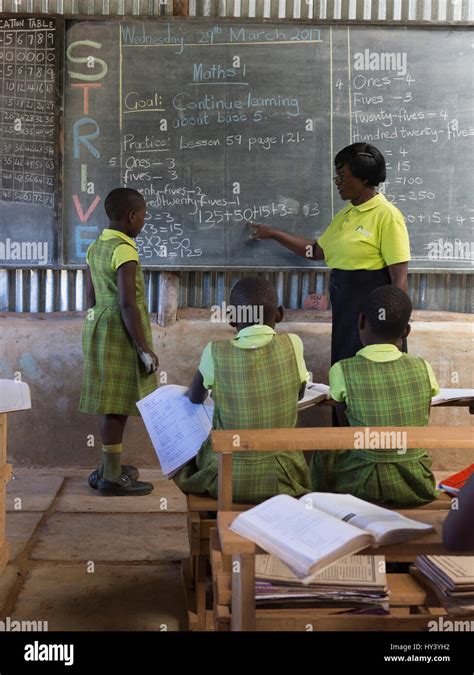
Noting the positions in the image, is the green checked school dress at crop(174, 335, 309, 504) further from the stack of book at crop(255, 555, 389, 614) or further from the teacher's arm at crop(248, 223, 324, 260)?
the teacher's arm at crop(248, 223, 324, 260)

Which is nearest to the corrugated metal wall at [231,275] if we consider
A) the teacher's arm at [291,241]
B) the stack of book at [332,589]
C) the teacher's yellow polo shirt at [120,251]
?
the teacher's arm at [291,241]

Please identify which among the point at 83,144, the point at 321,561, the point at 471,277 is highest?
the point at 83,144

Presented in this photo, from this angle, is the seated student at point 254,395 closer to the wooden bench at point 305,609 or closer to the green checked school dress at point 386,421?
the green checked school dress at point 386,421

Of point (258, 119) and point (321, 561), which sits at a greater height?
point (258, 119)

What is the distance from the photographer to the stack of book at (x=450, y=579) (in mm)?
2094

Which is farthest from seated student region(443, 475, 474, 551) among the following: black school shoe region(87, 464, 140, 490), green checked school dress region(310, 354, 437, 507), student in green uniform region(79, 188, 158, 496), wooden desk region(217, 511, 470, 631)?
black school shoe region(87, 464, 140, 490)

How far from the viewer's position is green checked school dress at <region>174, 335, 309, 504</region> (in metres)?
2.65

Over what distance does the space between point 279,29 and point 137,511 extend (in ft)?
9.22

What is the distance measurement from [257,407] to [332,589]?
28.2 inches

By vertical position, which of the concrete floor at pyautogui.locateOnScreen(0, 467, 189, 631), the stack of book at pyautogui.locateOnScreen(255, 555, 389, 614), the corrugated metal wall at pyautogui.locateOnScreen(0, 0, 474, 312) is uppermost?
the corrugated metal wall at pyautogui.locateOnScreen(0, 0, 474, 312)

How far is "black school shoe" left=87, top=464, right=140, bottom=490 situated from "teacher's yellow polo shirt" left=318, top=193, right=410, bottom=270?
1634mm

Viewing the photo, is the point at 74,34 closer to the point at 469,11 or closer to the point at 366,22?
the point at 366,22

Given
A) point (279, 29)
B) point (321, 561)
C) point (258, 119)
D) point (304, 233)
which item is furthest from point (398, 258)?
point (321, 561)

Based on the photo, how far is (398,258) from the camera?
390 centimetres
